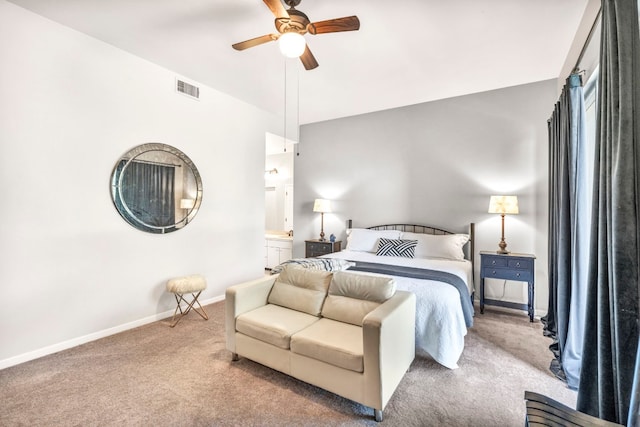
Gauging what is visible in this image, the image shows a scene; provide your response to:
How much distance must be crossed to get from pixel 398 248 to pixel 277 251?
2942mm

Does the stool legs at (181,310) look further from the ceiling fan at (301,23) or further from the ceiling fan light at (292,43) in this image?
the ceiling fan at (301,23)

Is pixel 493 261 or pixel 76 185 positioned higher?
pixel 76 185

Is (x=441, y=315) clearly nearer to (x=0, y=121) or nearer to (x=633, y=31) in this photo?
(x=633, y=31)

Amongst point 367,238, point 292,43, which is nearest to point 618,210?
point 292,43

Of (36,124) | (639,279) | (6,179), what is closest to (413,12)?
(639,279)

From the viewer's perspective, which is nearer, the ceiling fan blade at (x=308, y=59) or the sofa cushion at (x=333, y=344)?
the sofa cushion at (x=333, y=344)

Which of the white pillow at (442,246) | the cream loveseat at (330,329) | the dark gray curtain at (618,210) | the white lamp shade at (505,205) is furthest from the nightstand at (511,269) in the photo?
the dark gray curtain at (618,210)

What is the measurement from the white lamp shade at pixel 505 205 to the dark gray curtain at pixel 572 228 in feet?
2.66

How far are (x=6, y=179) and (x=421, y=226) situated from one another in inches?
188

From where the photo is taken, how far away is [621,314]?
52.1 inches

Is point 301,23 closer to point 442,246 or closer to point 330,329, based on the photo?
point 330,329

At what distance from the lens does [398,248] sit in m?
4.09

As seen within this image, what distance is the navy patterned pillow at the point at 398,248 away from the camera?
4.03 meters

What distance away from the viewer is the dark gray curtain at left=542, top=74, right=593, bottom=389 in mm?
2354
